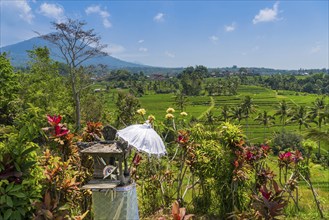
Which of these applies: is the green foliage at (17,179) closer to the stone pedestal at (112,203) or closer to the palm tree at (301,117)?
the stone pedestal at (112,203)

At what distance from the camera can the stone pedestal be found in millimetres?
3076

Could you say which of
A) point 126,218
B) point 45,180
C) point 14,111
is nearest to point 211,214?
point 126,218

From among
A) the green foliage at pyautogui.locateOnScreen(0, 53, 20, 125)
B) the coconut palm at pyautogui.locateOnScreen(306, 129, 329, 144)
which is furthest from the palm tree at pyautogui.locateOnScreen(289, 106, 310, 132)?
the coconut palm at pyautogui.locateOnScreen(306, 129, 329, 144)

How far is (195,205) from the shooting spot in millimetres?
5066

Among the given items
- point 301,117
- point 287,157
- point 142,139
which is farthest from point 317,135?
point 301,117

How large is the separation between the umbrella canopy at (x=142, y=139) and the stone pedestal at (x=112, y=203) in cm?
43

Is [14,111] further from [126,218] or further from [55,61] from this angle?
[126,218]

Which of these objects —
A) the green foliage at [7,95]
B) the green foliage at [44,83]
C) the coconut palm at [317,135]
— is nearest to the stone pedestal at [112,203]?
the coconut palm at [317,135]

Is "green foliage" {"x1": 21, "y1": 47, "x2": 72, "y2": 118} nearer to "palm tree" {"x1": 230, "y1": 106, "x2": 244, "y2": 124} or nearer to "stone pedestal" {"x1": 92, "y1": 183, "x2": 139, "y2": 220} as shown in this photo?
"stone pedestal" {"x1": 92, "y1": 183, "x2": 139, "y2": 220}

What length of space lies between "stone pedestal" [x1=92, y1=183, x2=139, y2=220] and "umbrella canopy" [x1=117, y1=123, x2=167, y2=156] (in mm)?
433

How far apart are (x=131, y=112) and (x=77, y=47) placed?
12.3 meters

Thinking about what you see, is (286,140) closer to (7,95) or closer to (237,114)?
(237,114)

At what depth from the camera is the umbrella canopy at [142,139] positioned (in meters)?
3.04

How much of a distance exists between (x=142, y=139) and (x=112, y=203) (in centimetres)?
68
